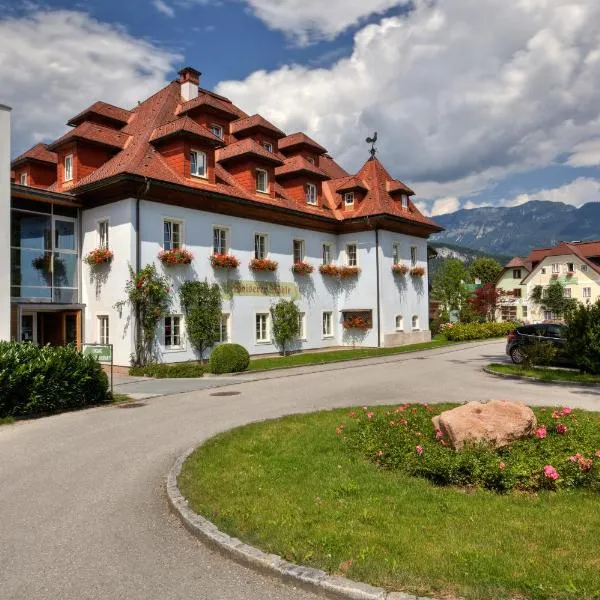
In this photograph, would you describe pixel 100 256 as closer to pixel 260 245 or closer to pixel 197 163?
pixel 197 163

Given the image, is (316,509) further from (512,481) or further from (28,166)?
(28,166)

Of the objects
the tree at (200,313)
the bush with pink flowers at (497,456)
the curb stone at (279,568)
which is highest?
the tree at (200,313)

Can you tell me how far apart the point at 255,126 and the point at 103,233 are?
1057 cm

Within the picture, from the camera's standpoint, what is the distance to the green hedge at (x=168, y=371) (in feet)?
64.2

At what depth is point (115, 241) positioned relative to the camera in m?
21.8

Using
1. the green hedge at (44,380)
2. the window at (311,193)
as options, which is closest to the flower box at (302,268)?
the window at (311,193)

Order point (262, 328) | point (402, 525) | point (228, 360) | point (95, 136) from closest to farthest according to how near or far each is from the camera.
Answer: point (402, 525), point (228, 360), point (95, 136), point (262, 328)

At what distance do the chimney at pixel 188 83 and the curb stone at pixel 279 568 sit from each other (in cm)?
2687

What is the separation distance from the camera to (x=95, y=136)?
2367cm

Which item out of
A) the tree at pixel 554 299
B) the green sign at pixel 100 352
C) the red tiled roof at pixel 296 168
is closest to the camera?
the green sign at pixel 100 352

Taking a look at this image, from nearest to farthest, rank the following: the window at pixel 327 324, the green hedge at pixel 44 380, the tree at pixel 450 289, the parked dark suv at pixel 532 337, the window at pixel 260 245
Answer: the green hedge at pixel 44 380 < the parked dark suv at pixel 532 337 < the window at pixel 260 245 < the window at pixel 327 324 < the tree at pixel 450 289

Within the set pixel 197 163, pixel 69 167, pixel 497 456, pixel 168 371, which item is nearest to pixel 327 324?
pixel 197 163

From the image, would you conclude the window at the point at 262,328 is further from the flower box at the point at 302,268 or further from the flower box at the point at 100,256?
the flower box at the point at 100,256

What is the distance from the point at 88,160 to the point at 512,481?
22.4m
